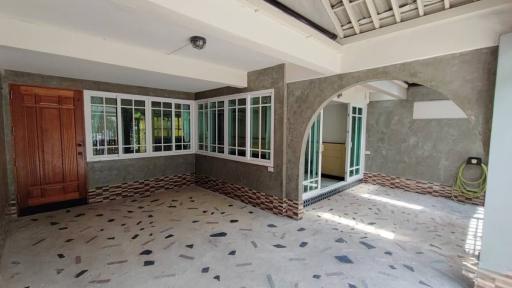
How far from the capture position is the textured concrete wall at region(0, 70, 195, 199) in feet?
12.2

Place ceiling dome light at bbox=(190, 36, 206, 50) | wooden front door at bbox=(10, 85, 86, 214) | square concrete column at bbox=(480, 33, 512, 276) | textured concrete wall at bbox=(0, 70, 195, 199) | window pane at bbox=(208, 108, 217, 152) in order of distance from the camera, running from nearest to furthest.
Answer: square concrete column at bbox=(480, 33, 512, 276), ceiling dome light at bbox=(190, 36, 206, 50), textured concrete wall at bbox=(0, 70, 195, 199), wooden front door at bbox=(10, 85, 86, 214), window pane at bbox=(208, 108, 217, 152)

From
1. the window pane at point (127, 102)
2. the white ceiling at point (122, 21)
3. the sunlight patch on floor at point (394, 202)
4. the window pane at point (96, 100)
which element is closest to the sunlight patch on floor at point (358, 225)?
the sunlight patch on floor at point (394, 202)

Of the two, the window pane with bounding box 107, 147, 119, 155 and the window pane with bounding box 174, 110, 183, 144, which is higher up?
the window pane with bounding box 174, 110, 183, 144

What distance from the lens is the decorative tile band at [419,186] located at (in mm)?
4908

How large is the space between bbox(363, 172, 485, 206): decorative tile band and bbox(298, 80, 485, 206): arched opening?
0.36ft

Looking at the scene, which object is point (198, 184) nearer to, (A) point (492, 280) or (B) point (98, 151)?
(B) point (98, 151)

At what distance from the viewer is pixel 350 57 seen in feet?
9.85

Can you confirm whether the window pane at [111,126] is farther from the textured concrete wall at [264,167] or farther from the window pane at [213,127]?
the textured concrete wall at [264,167]

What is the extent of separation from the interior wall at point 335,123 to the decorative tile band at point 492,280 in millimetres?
4627

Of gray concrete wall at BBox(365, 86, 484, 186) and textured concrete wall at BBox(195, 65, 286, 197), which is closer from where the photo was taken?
textured concrete wall at BBox(195, 65, 286, 197)

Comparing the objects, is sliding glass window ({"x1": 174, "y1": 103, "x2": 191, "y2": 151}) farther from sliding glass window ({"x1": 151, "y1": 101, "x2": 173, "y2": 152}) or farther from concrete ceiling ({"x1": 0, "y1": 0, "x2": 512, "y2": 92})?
concrete ceiling ({"x1": 0, "y1": 0, "x2": 512, "y2": 92})

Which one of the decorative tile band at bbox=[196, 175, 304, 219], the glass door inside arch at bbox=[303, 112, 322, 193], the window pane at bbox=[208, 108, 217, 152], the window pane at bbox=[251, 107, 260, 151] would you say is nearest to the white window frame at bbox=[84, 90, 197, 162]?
the window pane at bbox=[208, 108, 217, 152]

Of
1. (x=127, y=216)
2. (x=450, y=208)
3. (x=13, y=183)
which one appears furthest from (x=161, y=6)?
(x=450, y=208)

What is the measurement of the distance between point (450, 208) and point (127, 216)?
19.3 feet
